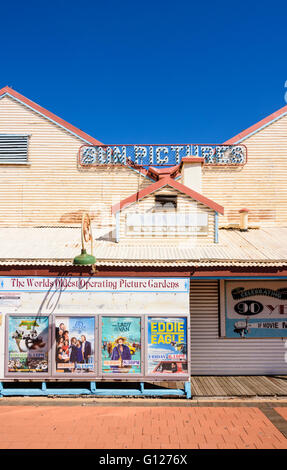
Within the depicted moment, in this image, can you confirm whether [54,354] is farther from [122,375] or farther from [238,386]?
[238,386]

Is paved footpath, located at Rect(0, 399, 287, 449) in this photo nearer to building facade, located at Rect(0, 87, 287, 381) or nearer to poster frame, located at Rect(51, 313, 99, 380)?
poster frame, located at Rect(51, 313, 99, 380)

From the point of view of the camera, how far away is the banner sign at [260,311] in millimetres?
10273

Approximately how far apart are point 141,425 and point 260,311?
5.37 meters

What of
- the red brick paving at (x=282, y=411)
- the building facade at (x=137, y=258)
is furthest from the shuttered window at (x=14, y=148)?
the red brick paving at (x=282, y=411)

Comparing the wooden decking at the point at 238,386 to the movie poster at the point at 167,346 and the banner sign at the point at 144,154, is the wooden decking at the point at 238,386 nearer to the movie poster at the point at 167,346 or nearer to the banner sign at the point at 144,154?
the movie poster at the point at 167,346

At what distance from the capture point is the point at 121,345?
8.55 meters

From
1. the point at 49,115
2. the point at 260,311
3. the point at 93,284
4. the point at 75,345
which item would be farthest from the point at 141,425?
the point at 49,115

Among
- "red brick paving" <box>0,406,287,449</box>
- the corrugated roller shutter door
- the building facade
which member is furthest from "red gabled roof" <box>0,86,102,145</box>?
"red brick paving" <box>0,406,287,449</box>

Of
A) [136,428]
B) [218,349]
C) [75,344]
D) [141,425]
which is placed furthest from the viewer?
[218,349]

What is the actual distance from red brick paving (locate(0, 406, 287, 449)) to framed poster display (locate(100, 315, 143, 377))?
0.93 metres

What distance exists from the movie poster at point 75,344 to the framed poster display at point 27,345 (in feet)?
1.05

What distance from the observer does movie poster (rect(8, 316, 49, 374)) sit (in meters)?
8.52
